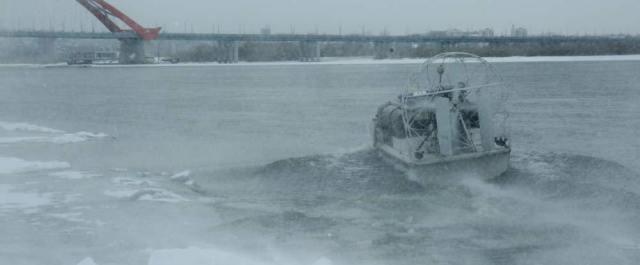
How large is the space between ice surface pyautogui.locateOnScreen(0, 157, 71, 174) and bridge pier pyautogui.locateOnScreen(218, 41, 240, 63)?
67.3m

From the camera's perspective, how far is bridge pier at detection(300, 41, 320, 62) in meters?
69.2

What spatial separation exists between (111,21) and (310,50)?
24991 mm

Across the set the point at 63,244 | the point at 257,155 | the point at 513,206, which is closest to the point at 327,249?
the point at 63,244

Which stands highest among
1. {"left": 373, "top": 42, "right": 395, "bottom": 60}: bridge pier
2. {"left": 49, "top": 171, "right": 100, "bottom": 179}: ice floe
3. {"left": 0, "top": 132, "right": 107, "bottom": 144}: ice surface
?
{"left": 373, "top": 42, "right": 395, "bottom": 60}: bridge pier

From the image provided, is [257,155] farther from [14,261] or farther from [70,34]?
[70,34]

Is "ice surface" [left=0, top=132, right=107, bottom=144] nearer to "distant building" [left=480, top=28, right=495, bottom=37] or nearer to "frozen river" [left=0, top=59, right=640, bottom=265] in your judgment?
"frozen river" [left=0, top=59, right=640, bottom=265]

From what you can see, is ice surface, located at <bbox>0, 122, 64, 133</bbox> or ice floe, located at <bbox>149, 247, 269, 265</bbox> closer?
ice floe, located at <bbox>149, 247, 269, 265</bbox>

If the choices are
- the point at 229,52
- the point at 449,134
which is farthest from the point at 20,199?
the point at 229,52

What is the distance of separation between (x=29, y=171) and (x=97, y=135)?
702 centimetres

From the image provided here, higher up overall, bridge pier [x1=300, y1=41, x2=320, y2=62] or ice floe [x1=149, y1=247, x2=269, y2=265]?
bridge pier [x1=300, y1=41, x2=320, y2=62]

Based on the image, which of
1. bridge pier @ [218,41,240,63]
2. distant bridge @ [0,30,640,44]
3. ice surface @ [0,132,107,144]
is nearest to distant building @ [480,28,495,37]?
distant bridge @ [0,30,640,44]

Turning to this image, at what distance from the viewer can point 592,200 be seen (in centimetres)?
1103

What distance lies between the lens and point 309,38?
6612cm

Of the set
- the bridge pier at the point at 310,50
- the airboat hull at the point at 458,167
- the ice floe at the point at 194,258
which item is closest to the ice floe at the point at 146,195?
the ice floe at the point at 194,258
